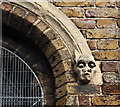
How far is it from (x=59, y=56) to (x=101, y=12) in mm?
716

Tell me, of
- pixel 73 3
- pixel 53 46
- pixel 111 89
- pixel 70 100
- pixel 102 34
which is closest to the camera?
pixel 70 100

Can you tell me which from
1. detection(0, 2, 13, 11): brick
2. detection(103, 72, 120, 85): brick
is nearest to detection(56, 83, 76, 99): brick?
detection(103, 72, 120, 85): brick

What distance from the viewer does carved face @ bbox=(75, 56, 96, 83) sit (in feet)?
13.8

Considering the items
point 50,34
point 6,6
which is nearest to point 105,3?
point 50,34

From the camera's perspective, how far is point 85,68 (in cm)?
423

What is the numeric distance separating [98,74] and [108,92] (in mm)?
214

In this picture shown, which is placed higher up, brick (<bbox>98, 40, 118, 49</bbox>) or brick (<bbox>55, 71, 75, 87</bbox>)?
brick (<bbox>98, 40, 118, 49</bbox>)

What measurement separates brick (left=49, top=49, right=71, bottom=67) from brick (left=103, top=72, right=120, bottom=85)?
0.43m

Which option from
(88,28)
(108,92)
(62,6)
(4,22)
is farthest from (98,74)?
(4,22)

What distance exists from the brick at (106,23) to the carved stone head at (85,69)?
0.45 metres

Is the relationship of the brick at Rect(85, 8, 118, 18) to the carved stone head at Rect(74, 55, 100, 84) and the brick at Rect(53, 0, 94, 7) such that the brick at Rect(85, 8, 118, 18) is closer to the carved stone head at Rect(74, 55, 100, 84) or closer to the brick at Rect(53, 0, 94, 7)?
the brick at Rect(53, 0, 94, 7)

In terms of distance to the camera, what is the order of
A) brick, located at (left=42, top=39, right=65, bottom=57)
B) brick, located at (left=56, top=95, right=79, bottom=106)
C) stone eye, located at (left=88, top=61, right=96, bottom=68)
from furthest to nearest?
brick, located at (left=42, top=39, right=65, bottom=57)
stone eye, located at (left=88, top=61, right=96, bottom=68)
brick, located at (left=56, top=95, right=79, bottom=106)

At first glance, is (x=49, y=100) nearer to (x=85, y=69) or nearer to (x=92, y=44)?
(x=85, y=69)

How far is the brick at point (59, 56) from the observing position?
433 cm
